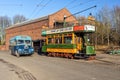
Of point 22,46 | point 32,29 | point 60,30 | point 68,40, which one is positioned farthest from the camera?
point 32,29

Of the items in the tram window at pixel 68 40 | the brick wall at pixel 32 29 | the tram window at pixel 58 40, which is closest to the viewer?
the tram window at pixel 68 40

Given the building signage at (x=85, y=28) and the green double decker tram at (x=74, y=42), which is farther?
the green double decker tram at (x=74, y=42)

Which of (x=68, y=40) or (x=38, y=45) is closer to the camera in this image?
(x=68, y=40)

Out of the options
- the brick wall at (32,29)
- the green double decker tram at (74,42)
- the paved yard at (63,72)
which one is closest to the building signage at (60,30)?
the green double decker tram at (74,42)

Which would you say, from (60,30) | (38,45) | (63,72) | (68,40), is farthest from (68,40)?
(38,45)

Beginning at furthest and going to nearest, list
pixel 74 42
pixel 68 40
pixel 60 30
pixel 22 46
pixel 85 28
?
1. pixel 22 46
2. pixel 60 30
3. pixel 68 40
4. pixel 74 42
5. pixel 85 28

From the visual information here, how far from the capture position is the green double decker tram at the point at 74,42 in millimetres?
26266

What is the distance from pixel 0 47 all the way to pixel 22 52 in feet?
139

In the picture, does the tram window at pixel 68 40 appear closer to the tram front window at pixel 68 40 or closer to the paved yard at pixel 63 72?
the tram front window at pixel 68 40

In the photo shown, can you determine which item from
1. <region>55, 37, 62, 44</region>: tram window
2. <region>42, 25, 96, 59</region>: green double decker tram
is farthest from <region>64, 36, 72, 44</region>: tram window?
<region>55, 37, 62, 44</region>: tram window

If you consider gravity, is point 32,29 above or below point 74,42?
above

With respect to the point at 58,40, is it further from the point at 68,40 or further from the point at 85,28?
the point at 85,28

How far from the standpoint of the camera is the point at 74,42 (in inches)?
1065

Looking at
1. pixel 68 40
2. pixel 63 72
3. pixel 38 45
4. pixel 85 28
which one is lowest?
pixel 63 72
